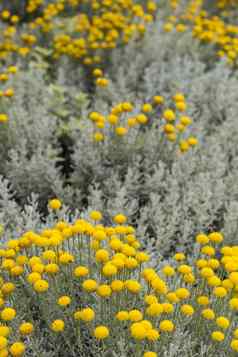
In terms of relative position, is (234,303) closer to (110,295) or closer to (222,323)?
(222,323)

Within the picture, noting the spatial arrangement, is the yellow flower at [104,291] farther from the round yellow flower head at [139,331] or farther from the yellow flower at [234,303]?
the yellow flower at [234,303]

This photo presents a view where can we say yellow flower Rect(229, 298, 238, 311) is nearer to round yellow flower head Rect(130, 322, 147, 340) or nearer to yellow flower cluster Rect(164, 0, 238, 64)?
round yellow flower head Rect(130, 322, 147, 340)

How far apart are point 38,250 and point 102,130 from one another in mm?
1298

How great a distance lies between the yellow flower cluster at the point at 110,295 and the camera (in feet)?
6.41

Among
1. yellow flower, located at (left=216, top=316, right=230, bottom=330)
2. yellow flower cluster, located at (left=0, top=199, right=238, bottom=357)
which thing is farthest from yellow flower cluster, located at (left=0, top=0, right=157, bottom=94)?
yellow flower, located at (left=216, top=316, right=230, bottom=330)

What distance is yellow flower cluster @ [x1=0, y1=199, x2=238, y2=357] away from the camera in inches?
76.9

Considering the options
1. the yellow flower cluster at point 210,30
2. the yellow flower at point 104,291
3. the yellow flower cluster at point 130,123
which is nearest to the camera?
the yellow flower at point 104,291

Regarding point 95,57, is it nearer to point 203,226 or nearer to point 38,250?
point 203,226

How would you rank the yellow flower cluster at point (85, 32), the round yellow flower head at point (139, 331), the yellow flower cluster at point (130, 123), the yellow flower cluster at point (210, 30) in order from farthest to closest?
the yellow flower cluster at point (210, 30) < the yellow flower cluster at point (85, 32) < the yellow flower cluster at point (130, 123) < the round yellow flower head at point (139, 331)

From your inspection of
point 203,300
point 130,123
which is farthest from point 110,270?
point 130,123

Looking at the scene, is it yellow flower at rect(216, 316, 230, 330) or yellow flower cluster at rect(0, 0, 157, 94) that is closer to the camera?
yellow flower at rect(216, 316, 230, 330)

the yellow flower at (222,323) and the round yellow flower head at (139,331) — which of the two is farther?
the yellow flower at (222,323)

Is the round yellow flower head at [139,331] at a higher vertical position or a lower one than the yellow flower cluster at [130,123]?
lower

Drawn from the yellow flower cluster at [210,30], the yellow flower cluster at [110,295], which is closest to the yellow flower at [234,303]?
the yellow flower cluster at [110,295]
